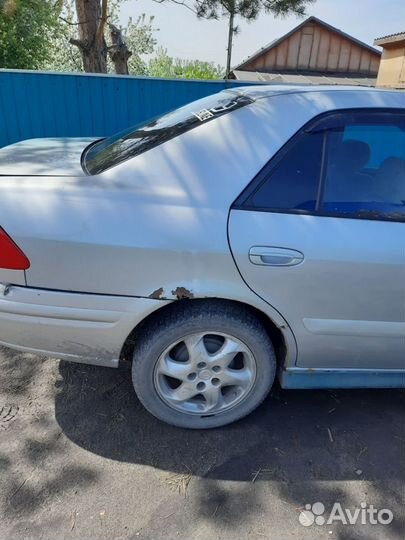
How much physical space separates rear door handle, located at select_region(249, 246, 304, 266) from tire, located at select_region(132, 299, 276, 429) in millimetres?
287

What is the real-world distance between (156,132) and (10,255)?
3.28 feet

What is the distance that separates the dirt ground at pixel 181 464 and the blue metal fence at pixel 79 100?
14.3 feet

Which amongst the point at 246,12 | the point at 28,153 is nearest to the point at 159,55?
the point at 246,12

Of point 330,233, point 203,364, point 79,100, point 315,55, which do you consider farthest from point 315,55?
point 203,364

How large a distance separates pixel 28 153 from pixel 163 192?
1.02 metres

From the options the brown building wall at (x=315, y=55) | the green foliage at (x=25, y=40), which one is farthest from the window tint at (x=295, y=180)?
the brown building wall at (x=315, y=55)

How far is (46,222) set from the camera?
5.84 feet

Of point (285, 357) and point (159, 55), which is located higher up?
point (159, 55)

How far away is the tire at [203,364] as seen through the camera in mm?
1933

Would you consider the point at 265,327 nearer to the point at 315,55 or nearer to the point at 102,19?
the point at 102,19

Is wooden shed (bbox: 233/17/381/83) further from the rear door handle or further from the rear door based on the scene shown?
the rear door handle

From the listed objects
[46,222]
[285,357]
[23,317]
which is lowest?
[285,357]

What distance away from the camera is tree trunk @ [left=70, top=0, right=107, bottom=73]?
253 inches

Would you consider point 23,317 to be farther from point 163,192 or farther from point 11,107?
point 11,107
